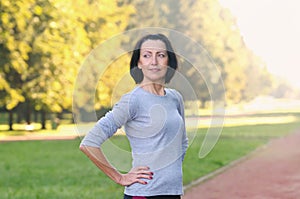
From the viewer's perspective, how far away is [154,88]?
10.4 ft

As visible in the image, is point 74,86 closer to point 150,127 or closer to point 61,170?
point 150,127

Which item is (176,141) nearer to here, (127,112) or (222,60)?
(127,112)

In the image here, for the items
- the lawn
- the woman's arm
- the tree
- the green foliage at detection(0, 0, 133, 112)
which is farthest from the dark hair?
the tree

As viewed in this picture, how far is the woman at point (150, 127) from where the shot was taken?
3.07 meters

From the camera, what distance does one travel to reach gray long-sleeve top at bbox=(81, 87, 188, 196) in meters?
3.06

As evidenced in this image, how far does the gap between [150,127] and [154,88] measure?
0.21 metres

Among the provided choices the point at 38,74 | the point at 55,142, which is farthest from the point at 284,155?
the point at 38,74

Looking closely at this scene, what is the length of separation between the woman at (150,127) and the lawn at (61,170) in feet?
27.5

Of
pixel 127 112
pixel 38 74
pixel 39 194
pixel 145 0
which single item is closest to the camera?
pixel 127 112

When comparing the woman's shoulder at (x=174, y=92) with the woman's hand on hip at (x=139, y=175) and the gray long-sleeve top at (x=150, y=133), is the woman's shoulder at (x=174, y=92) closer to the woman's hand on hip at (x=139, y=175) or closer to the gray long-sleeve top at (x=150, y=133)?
the gray long-sleeve top at (x=150, y=133)

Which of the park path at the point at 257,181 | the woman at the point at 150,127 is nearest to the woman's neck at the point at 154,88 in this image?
the woman at the point at 150,127

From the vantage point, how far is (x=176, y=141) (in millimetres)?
3156

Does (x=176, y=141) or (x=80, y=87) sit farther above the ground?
(x=80, y=87)

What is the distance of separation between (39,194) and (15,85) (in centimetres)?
2067
